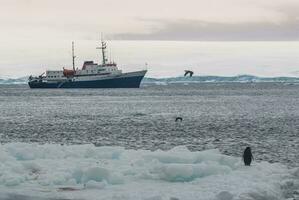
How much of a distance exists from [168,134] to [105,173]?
25.1m

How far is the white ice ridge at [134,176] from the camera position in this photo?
17703mm

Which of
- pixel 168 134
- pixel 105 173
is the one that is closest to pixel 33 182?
pixel 105 173

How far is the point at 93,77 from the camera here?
174 m

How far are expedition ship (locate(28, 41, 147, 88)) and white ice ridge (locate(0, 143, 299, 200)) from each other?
478 ft

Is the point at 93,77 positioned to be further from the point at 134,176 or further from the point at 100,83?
the point at 134,176

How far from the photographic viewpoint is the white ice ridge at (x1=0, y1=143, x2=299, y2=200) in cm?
1770

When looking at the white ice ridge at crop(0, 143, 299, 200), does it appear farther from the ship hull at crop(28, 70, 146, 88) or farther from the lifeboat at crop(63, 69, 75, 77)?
the lifeboat at crop(63, 69, 75, 77)

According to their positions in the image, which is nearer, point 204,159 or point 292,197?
point 292,197

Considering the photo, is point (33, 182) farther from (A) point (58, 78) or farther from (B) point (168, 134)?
(A) point (58, 78)

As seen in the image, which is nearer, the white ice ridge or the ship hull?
the white ice ridge

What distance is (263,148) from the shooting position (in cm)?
3394

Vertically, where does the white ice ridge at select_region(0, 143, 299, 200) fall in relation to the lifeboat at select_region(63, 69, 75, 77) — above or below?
below

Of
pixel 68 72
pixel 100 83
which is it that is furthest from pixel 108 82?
pixel 68 72

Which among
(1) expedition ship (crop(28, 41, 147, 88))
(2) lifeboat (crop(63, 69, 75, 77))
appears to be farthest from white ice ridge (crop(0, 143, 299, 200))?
(2) lifeboat (crop(63, 69, 75, 77))
